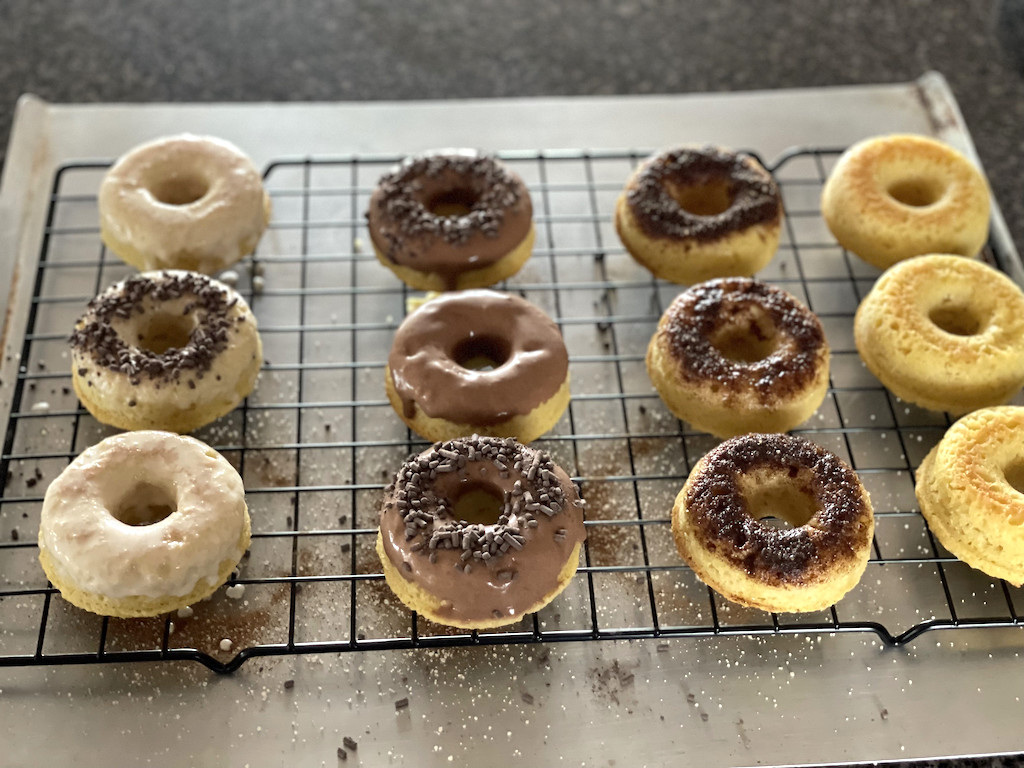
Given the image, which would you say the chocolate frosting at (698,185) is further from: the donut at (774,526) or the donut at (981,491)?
the donut at (981,491)

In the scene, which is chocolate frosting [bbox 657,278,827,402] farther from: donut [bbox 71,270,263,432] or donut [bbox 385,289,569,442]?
A: donut [bbox 71,270,263,432]

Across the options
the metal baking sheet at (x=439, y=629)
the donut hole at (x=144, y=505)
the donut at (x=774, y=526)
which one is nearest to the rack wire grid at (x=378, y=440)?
the metal baking sheet at (x=439, y=629)

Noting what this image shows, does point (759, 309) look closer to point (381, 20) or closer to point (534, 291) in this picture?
point (534, 291)

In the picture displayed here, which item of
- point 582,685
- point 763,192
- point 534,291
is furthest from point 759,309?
point 582,685

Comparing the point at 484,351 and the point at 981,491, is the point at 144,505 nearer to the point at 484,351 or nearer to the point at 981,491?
the point at 484,351

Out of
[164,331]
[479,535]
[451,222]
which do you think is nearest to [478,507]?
[479,535]

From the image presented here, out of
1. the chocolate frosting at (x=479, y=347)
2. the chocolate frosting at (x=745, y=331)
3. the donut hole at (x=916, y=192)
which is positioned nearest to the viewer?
the chocolate frosting at (x=479, y=347)
